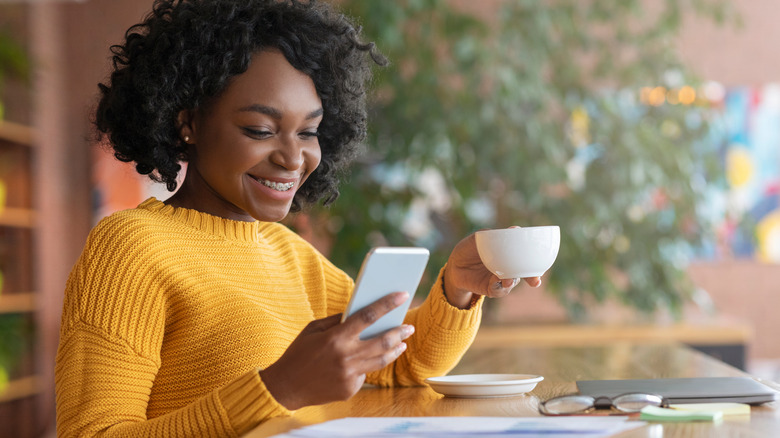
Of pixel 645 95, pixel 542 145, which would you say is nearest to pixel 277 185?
pixel 542 145

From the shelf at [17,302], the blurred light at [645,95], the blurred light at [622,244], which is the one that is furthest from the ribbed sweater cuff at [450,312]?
the shelf at [17,302]

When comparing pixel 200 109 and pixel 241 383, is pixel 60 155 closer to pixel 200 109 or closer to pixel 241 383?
pixel 200 109

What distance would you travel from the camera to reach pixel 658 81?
11.9 feet

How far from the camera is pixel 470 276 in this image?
125cm

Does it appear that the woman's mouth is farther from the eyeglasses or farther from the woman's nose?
the eyeglasses

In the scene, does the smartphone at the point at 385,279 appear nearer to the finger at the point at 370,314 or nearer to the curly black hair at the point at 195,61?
the finger at the point at 370,314

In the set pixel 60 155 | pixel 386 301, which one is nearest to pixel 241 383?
pixel 386 301

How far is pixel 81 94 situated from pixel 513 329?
2.95 metres

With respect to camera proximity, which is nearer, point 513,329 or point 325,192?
point 325,192

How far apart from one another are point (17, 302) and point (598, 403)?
376 centimetres

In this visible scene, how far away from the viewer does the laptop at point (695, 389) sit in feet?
3.04

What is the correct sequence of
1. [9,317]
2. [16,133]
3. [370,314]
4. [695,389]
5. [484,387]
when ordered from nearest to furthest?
1. [370,314]
2. [695,389]
3. [484,387]
4. [9,317]
5. [16,133]

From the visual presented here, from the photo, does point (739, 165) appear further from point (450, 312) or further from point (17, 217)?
point (450, 312)

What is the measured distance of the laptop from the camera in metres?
0.93
